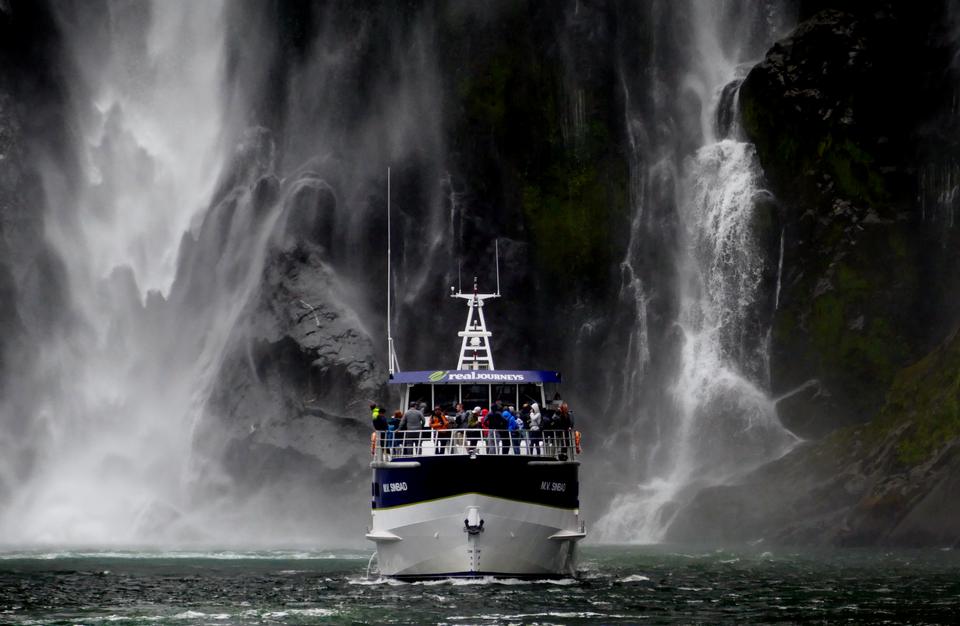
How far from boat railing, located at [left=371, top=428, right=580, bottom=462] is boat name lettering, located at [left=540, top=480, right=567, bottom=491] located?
0.75m

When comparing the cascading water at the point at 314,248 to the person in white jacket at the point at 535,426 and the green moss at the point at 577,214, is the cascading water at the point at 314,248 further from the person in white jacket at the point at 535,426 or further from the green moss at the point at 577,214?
the person in white jacket at the point at 535,426

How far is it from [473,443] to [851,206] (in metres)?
36.6

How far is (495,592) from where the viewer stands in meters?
40.4

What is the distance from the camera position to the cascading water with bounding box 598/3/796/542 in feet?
243

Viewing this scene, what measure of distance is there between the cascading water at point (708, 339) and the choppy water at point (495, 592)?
16024 mm

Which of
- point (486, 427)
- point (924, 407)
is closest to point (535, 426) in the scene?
point (486, 427)

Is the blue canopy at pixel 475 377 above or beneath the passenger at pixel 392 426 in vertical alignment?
above

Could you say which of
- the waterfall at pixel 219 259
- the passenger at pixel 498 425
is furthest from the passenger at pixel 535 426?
the waterfall at pixel 219 259

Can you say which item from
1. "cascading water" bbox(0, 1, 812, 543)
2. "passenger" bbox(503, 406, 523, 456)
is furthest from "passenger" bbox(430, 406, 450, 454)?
"cascading water" bbox(0, 1, 812, 543)

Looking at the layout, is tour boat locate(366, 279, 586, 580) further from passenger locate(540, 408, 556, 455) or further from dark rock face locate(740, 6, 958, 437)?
dark rock face locate(740, 6, 958, 437)

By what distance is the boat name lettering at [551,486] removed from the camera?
42.4 m

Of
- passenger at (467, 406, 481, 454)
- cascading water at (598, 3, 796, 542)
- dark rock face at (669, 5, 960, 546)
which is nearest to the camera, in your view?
passenger at (467, 406, 481, 454)

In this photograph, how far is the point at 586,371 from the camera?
261 ft

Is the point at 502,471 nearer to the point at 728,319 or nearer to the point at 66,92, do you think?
the point at 728,319
